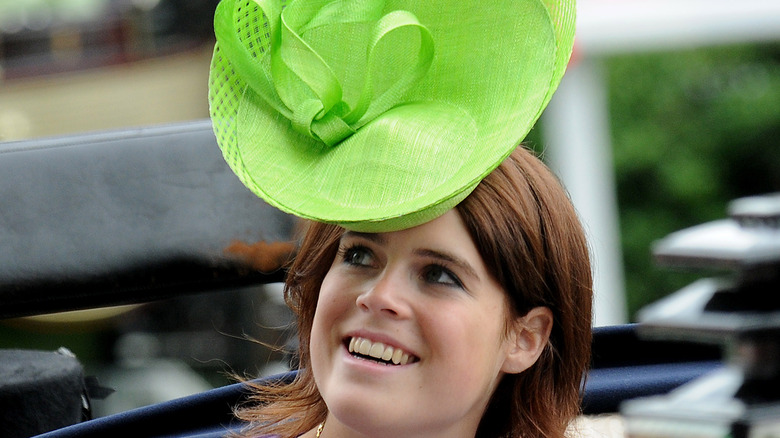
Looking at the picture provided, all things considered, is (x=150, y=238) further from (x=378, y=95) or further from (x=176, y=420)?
(x=378, y=95)

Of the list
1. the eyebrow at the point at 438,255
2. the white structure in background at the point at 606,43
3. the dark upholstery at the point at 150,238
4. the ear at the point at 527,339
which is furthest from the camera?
the white structure in background at the point at 606,43

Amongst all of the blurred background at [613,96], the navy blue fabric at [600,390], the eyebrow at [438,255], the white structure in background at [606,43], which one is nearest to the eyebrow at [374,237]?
the eyebrow at [438,255]

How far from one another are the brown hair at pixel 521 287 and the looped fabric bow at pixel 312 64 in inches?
8.2

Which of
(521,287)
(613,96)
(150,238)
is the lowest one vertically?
(613,96)

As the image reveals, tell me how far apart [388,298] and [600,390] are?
67 cm

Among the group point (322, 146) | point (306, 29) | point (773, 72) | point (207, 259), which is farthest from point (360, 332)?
point (773, 72)

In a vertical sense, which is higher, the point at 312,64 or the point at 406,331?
the point at 312,64

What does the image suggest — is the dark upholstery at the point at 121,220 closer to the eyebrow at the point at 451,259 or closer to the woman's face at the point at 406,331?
the woman's face at the point at 406,331

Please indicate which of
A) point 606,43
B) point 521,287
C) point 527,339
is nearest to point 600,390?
point 527,339

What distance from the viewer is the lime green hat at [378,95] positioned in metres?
1.51

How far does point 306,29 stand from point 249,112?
141mm

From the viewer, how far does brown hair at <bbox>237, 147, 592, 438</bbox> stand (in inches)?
66.7

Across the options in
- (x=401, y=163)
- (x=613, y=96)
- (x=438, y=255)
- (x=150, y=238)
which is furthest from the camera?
(x=613, y=96)

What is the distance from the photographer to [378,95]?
161cm
